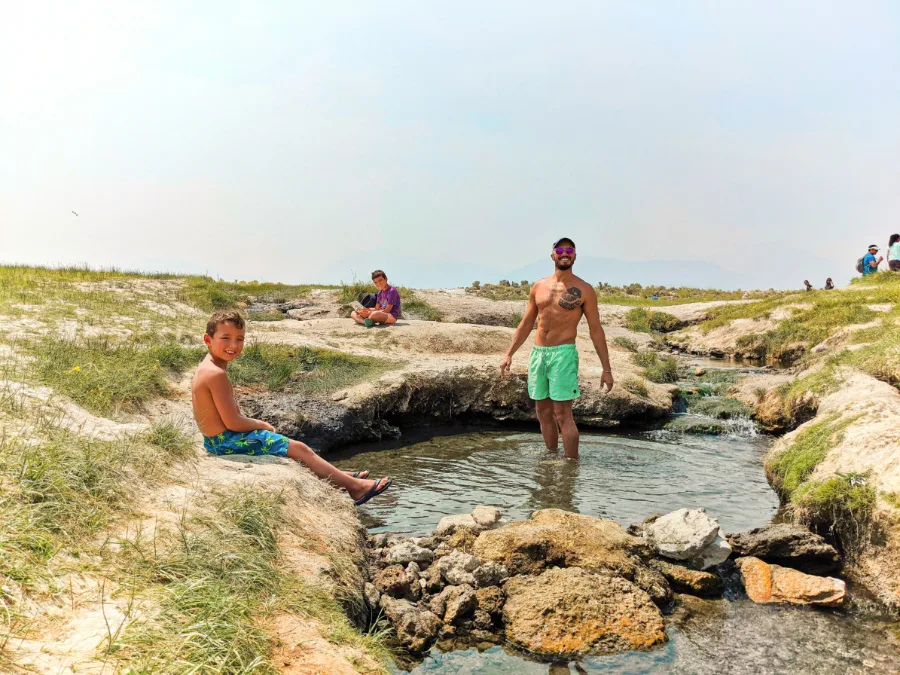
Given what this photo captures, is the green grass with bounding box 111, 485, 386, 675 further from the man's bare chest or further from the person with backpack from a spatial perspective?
the person with backpack

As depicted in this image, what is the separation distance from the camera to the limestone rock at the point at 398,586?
4.82 m

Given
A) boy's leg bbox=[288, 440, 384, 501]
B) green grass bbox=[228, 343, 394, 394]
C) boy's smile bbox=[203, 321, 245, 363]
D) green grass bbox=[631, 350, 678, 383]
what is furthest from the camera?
green grass bbox=[631, 350, 678, 383]

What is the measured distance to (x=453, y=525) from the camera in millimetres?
6039

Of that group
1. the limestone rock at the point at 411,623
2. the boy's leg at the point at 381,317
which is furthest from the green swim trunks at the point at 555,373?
the boy's leg at the point at 381,317

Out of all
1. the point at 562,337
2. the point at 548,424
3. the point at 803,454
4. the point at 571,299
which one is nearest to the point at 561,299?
the point at 571,299

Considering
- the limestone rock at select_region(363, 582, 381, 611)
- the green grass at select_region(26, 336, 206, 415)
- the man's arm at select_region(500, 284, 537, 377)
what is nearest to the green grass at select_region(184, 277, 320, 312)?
the green grass at select_region(26, 336, 206, 415)

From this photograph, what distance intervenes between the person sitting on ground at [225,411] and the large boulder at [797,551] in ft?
13.3

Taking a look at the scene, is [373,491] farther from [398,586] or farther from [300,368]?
[300,368]

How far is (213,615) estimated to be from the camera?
9.80 feet

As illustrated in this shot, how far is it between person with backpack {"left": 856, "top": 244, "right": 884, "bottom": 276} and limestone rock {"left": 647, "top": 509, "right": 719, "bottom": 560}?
82.2ft

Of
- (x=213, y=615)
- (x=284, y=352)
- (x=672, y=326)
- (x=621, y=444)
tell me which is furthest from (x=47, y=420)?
(x=672, y=326)

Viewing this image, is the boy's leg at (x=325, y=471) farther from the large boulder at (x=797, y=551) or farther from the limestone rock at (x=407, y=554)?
the large boulder at (x=797, y=551)

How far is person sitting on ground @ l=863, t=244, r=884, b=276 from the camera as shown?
25.8 meters

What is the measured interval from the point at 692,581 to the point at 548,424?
13.5 ft
